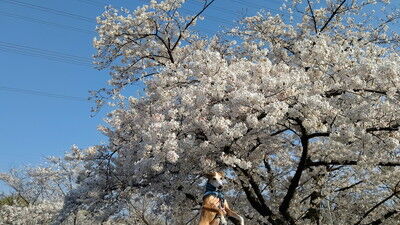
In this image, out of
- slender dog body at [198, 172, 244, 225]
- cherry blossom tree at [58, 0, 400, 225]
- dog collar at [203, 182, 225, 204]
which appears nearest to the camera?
slender dog body at [198, 172, 244, 225]

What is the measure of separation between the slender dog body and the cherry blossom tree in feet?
8.60

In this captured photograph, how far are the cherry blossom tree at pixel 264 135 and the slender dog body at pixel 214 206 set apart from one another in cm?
→ 262

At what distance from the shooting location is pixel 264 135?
10695mm

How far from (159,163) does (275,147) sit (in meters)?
3.74

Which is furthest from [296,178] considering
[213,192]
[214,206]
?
[214,206]

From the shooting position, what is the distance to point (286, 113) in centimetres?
976

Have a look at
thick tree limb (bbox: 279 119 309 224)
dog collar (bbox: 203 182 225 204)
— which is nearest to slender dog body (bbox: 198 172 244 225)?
dog collar (bbox: 203 182 225 204)

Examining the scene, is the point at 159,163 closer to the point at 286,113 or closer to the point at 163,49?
the point at 286,113

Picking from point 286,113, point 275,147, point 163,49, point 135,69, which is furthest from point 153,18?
point 286,113

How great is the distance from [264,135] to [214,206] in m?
4.59

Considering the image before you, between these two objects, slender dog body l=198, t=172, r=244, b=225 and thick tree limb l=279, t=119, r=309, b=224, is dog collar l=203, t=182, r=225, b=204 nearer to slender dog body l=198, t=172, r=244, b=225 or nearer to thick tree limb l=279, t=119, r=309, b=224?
slender dog body l=198, t=172, r=244, b=225

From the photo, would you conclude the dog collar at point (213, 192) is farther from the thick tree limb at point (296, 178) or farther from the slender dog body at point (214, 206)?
the thick tree limb at point (296, 178)

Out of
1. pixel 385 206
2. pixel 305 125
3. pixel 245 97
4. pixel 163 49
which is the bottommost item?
pixel 385 206

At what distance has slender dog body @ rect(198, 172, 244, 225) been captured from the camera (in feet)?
20.7
